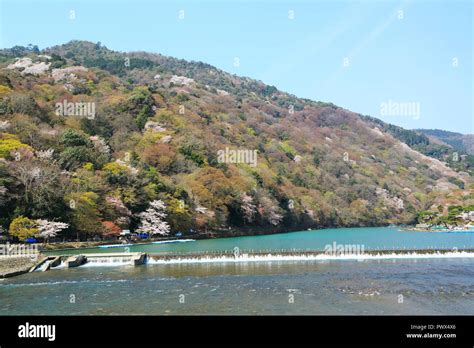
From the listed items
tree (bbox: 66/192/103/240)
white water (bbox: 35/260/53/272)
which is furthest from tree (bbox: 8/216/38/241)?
white water (bbox: 35/260/53/272)

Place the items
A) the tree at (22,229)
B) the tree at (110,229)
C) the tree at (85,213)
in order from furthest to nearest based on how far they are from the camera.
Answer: the tree at (110,229) < the tree at (85,213) < the tree at (22,229)

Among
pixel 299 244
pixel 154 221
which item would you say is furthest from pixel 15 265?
pixel 299 244

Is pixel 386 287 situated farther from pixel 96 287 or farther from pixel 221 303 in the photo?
pixel 96 287

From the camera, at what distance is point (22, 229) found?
42688mm

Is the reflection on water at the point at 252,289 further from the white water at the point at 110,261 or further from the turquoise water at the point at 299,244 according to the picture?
the turquoise water at the point at 299,244

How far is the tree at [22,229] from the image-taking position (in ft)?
140

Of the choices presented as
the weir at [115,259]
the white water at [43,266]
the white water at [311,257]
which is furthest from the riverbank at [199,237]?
the white water at [311,257]

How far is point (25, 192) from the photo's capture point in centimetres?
4512

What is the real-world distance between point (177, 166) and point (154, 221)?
17975mm

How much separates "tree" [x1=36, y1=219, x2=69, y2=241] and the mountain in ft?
3.87

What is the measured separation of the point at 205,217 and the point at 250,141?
51441mm

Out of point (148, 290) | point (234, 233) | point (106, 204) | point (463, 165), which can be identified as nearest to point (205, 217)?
point (234, 233)

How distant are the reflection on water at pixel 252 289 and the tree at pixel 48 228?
13.4m

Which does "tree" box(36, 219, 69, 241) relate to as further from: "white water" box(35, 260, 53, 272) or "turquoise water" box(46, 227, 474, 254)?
"white water" box(35, 260, 53, 272)
